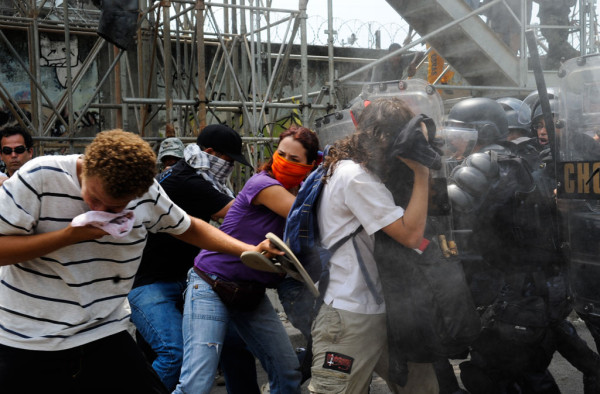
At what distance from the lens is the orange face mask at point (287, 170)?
10.8 feet

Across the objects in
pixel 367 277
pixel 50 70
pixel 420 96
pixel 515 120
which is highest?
pixel 50 70

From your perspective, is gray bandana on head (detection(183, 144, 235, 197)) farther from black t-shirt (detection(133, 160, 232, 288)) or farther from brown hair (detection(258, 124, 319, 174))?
brown hair (detection(258, 124, 319, 174))

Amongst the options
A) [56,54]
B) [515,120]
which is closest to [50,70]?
[56,54]

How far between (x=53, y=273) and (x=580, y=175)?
2.24m

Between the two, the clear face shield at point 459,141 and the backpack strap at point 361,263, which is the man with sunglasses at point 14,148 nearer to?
the backpack strap at point 361,263

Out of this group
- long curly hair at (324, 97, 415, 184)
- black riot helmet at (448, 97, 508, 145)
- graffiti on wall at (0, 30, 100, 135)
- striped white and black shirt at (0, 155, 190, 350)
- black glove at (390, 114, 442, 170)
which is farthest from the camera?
graffiti on wall at (0, 30, 100, 135)

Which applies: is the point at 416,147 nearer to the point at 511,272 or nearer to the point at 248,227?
the point at 248,227

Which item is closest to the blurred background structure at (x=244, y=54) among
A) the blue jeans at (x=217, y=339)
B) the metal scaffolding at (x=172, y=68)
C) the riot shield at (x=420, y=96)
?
the metal scaffolding at (x=172, y=68)

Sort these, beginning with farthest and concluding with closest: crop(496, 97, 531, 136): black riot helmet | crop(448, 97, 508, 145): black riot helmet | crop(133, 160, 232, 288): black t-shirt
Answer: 1. crop(496, 97, 531, 136): black riot helmet
2. crop(448, 97, 508, 145): black riot helmet
3. crop(133, 160, 232, 288): black t-shirt

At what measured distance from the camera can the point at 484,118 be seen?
186 inches

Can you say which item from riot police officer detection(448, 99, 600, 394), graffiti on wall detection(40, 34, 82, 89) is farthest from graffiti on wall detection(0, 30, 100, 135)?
riot police officer detection(448, 99, 600, 394)

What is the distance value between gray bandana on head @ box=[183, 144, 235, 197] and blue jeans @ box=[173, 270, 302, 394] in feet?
2.06

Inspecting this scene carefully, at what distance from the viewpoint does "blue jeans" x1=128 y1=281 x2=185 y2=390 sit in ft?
11.3

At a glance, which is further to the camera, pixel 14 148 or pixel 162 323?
pixel 14 148
